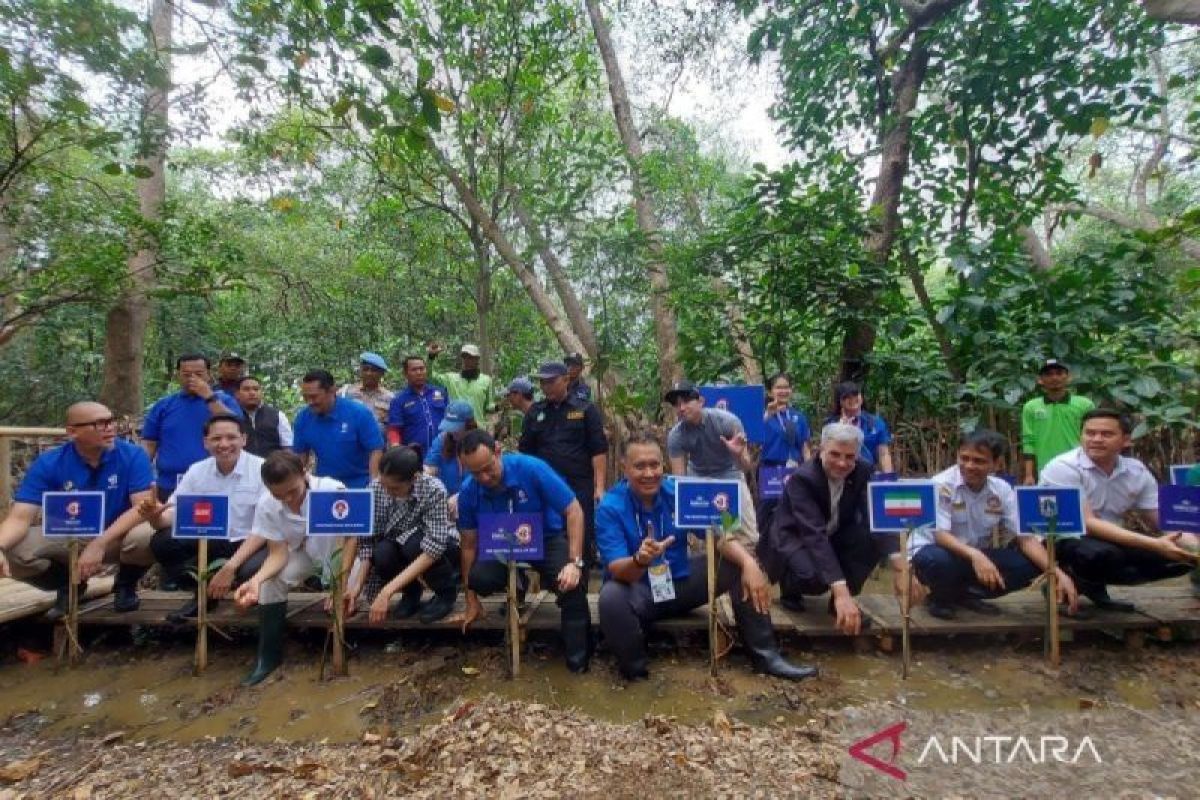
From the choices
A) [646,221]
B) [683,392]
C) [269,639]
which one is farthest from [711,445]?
[646,221]

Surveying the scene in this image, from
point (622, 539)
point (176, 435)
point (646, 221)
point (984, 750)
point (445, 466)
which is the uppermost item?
point (646, 221)

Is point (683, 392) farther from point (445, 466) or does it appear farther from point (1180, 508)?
point (1180, 508)

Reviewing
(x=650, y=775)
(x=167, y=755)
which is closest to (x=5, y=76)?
(x=167, y=755)

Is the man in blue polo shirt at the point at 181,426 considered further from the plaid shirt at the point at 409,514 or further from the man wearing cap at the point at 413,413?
the plaid shirt at the point at 409,514

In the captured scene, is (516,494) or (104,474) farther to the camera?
(104,474)

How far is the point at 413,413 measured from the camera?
225 inches

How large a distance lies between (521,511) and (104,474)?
111 inches

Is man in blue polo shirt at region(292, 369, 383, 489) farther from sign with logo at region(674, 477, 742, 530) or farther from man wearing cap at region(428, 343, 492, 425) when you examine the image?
sign with logo at region(674, 477, 742, 530)

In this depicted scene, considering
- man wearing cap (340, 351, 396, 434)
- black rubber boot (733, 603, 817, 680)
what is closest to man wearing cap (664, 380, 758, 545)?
black rubber boot (733, 603, 817, 680)

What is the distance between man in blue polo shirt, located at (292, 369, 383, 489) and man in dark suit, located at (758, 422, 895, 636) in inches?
114

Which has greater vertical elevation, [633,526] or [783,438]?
[783,438]

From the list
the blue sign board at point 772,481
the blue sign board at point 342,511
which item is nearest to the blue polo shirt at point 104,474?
the blue sign board at point 342,511

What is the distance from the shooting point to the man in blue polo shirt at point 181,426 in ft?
15.2

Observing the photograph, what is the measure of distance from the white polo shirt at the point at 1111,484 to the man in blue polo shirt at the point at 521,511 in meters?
2.99
